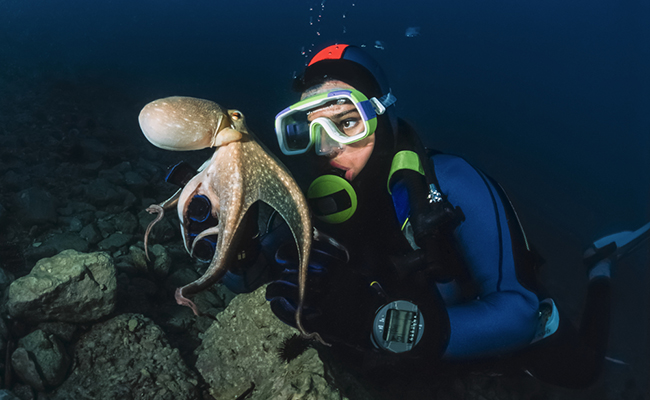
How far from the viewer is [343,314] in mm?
2059

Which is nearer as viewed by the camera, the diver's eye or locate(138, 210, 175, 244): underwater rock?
the diver's eye

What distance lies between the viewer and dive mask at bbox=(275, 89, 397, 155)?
2.36 meters

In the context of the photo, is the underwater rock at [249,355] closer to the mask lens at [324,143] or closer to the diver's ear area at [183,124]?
the mask lens at [324,143]

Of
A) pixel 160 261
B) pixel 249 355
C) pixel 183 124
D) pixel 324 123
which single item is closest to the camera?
pixel 183 124

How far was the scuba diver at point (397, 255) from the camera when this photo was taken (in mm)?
2029

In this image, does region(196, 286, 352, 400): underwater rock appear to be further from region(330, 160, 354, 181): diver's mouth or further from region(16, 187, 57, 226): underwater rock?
region(16, 187, 57, 226): underwater rock

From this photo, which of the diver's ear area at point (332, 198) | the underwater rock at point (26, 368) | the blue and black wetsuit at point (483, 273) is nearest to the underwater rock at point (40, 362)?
the underwater rock at point (26, 368)

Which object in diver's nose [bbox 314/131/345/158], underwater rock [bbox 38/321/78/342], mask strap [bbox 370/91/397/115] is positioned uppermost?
mask strap [bbox 370/91/397/115]

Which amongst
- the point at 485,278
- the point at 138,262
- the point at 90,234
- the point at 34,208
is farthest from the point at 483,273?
the point at 34,208

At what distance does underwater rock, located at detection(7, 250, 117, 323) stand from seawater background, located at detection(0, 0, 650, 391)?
1341cm

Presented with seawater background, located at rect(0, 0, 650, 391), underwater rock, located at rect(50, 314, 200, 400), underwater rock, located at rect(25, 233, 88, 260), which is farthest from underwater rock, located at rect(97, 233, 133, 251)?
seawater background, located at rect(0, 0, 650, 391)

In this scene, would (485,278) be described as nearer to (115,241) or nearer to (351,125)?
(351,125)

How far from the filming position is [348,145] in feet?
8.71

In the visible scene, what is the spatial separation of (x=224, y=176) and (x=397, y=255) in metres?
1.33
